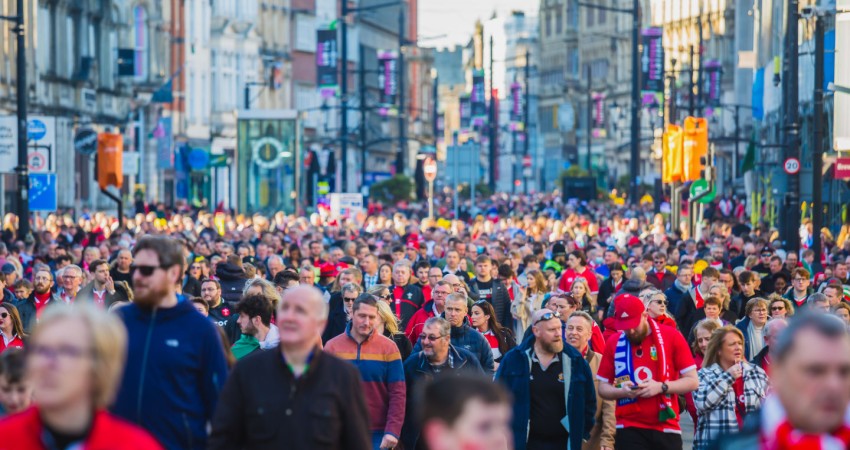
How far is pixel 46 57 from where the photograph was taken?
52.8 m

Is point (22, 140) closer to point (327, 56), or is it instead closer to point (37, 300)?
point (37, 300)

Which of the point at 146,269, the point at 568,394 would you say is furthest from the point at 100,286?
the point at 146,269

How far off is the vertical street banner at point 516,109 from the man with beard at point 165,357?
4911 inches

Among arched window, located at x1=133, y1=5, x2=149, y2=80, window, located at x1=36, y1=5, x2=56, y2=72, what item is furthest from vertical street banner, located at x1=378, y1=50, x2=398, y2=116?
window, located at x1=36, y1=5, x2=56, y2=72

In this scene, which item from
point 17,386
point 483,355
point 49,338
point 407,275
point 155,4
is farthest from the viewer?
point 155,4

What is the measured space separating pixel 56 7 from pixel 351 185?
5180 centimetres

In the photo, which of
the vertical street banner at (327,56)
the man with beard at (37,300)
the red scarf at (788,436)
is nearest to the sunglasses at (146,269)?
the red scarf at (788,436)

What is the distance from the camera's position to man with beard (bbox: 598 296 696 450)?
11.1 meters

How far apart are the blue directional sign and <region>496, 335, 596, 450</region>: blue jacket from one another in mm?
20157

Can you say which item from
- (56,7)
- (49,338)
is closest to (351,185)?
(56,7)

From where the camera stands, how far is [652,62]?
216 ft

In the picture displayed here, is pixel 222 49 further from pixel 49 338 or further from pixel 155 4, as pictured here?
pixel 49 338

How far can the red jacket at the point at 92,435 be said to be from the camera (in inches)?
191

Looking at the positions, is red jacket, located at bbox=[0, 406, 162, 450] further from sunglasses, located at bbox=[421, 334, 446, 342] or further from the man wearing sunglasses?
the man wearing sunglasses
